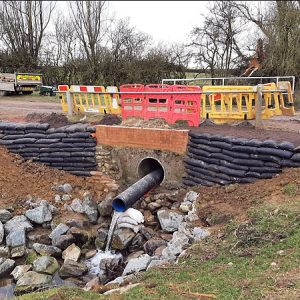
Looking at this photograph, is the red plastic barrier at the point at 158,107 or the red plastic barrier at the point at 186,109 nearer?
the red plastic barrier at the point at 186,109

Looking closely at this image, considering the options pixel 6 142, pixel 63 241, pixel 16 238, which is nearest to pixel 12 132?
pixel 6 142

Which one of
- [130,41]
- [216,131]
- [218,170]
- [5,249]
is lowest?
[5,249]

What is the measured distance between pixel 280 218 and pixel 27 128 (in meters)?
6.87

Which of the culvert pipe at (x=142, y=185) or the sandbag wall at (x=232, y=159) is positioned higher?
the sandbag wall at (x=232, y=159)

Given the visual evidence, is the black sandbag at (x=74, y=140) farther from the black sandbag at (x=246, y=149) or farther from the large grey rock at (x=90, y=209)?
the black sandbag at (x=246, y=149)

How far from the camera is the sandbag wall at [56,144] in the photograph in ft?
30.2

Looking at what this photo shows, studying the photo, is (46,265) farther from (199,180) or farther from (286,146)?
(286,146)

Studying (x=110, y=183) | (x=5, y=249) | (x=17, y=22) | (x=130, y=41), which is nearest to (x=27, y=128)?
(x=110, y=183)

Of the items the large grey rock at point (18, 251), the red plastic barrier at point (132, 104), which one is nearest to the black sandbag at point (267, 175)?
the red plastic barrier at point (132, 104)

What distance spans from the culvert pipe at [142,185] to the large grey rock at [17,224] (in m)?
1.87

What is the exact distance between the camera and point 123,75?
20.5m

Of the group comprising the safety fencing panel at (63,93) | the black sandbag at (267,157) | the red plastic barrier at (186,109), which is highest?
the safety fencing panel at (63,93)

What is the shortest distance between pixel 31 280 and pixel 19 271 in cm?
49

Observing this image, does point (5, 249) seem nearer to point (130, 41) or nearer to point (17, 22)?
point (130, 41)
